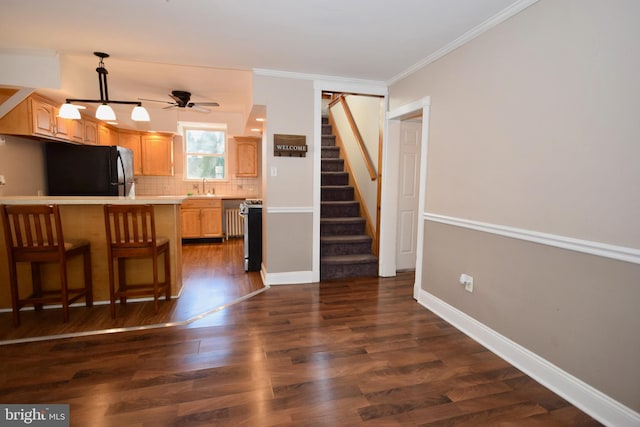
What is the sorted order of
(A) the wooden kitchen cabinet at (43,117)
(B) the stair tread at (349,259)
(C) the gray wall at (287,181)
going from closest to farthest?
(A) the wooden kitchen cabinet at (43,117)
(C) the gray wall at (287,181)
(B) the stair tread at (349,259)

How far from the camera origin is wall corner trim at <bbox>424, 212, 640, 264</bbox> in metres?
1.62

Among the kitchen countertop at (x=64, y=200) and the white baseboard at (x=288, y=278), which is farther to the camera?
the white baseboard at (x=288, y=278)

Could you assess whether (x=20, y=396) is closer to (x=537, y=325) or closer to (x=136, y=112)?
(x=136, y=112)

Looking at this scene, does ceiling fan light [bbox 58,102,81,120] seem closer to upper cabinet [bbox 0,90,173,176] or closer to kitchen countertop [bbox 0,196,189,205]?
upper cabinet [bbox 0,90,173,176]

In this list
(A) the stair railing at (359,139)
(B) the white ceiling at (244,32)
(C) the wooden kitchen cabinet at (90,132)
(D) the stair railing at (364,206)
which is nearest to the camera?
(B) the white ceiling at (244,32)

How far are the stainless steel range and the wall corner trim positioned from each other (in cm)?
268

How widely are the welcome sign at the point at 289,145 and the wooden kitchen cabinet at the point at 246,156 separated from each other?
10.9 ft

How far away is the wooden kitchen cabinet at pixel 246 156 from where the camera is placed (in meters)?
6.81

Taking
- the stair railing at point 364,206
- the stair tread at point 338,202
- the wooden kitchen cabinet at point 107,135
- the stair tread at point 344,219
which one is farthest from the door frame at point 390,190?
the wooden kitchen cabinet at point 107,135

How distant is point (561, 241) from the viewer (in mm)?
1929

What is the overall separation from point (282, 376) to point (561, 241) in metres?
2.00

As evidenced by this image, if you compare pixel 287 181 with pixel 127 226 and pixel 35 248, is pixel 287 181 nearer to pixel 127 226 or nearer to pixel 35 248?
pixel 127 226

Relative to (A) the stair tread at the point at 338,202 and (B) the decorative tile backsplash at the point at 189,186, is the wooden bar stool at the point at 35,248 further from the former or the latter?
(B) the decorative tile backsplash at the point at 189,186

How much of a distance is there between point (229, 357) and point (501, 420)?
1.79m
